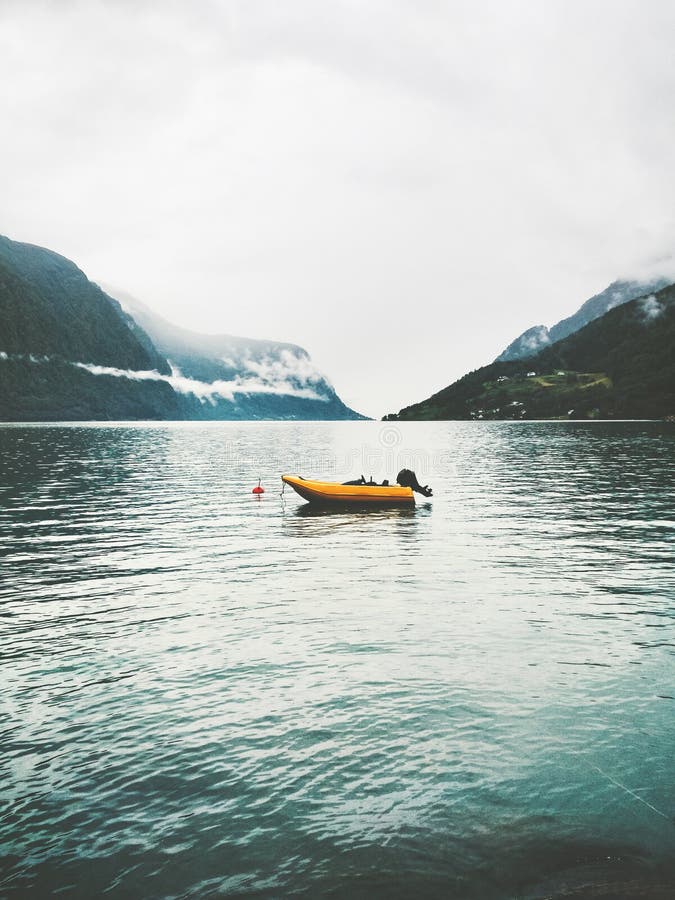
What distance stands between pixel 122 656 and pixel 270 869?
351 inches

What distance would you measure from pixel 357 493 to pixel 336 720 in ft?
106

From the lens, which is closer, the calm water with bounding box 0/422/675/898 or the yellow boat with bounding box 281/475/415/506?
the calm water with bounding box 0/422/675/898

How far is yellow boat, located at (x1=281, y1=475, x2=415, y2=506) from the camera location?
4450cm

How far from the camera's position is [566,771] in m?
10.9

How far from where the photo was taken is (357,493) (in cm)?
4462

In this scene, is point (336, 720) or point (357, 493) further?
point (357, 493)

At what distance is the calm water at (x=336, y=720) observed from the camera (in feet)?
28.4

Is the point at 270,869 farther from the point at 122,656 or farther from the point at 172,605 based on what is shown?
the point at 172,605

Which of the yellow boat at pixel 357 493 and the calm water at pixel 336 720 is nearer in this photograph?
the calm water at pixel 336 720

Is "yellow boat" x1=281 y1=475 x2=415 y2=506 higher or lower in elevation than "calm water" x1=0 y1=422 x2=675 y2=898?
higher

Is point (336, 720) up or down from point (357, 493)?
down

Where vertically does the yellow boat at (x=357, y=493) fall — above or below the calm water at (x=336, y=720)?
above

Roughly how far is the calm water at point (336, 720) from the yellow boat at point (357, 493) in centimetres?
Result: 1440

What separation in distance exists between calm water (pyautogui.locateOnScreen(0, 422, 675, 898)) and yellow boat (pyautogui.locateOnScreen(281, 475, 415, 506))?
14.4m
